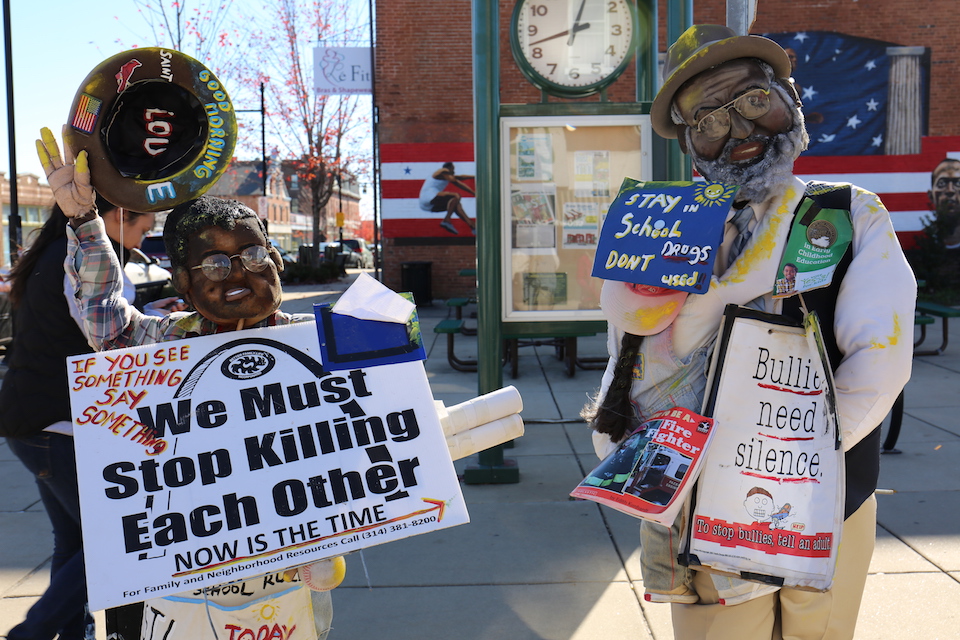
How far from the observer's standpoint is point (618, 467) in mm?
1747

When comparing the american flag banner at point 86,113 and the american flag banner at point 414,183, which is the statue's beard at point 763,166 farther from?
the american flag banner at point 414,183

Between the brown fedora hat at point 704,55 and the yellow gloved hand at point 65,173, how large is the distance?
4.99 ft

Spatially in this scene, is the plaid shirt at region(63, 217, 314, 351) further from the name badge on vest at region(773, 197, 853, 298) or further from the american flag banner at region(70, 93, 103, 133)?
the name badge on vest at region(773, 197, 853, 298)

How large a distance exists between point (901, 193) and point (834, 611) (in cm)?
1761

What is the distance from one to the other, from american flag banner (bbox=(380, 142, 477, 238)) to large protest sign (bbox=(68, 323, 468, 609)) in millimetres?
15166

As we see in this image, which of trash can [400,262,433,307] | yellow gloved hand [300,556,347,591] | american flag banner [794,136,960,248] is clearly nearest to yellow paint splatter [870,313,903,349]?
yellow gloved hand [300,556,347,591]

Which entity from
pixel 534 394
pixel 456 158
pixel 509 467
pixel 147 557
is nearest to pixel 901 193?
pixel 456 158

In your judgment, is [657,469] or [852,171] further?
[852,171]

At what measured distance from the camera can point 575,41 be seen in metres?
5.03

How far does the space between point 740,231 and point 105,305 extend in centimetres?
167

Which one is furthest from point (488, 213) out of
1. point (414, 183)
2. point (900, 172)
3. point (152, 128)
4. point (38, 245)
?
point (900, 172)

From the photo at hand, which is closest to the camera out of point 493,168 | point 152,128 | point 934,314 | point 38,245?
point 152,128

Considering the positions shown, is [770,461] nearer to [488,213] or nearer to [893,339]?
[893,339]

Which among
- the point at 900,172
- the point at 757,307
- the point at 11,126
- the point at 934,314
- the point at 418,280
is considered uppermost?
the point at 11,126
